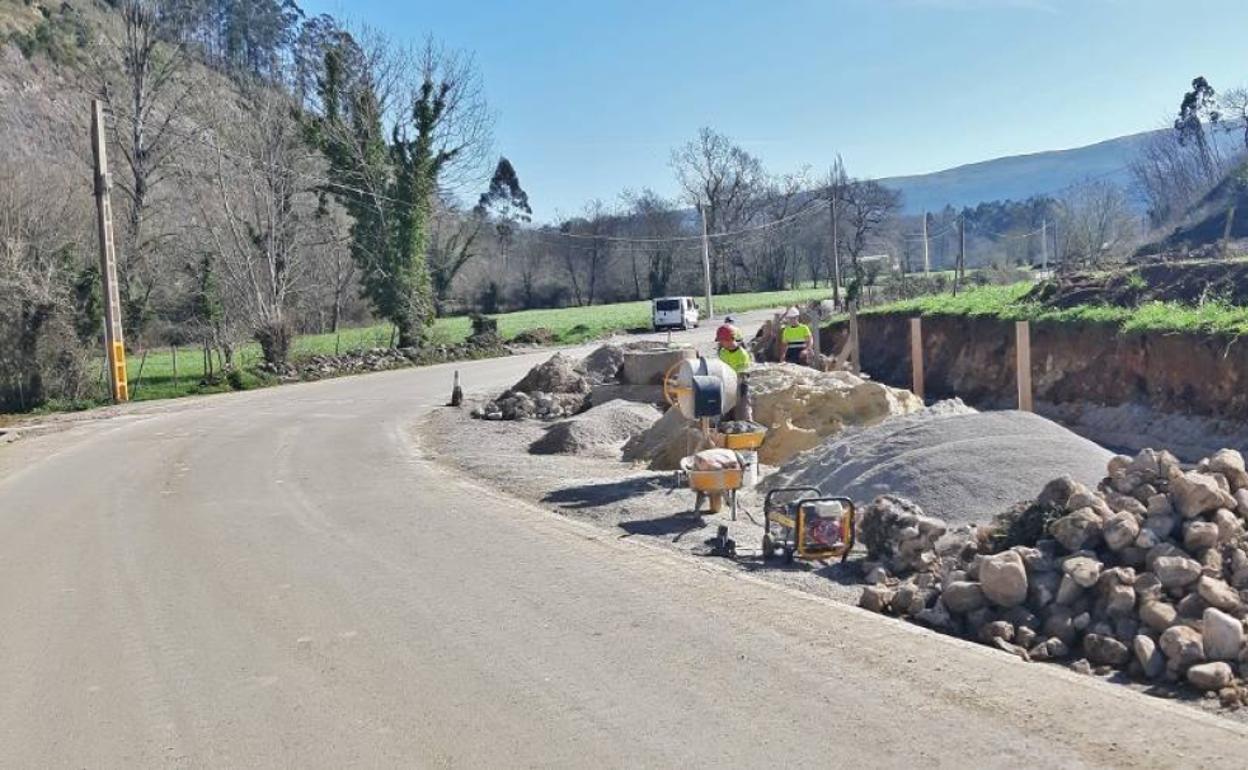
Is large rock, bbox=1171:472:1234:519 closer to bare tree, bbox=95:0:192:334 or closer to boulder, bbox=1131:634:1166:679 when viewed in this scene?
boulder, bbox=1131:634:1166:679

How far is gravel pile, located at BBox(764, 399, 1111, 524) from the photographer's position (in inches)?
414

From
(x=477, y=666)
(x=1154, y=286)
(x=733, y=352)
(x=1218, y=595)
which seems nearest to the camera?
(x=1218, y=595)

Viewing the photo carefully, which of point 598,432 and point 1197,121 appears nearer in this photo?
point 598,432

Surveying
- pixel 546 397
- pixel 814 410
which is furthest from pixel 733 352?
pixel 546 397

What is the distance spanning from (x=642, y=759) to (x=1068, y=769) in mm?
1845

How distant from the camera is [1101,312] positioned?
2500 centimetres

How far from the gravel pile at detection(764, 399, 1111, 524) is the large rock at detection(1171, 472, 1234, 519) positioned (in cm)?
264

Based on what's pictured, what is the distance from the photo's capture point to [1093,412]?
23531mm

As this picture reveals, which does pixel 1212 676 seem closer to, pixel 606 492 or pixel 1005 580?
pixel 1005 580

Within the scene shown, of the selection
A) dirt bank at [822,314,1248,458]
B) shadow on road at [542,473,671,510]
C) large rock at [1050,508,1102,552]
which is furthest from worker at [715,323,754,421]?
dirt bank at [822,314,1248,458]

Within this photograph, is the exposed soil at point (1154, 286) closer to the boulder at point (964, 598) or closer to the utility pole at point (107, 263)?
the boulder at point (964, 598)

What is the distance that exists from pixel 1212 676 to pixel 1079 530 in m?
1.57

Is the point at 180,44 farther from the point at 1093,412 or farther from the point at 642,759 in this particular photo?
the point at 642,759

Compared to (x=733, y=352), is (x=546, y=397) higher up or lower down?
lower down
